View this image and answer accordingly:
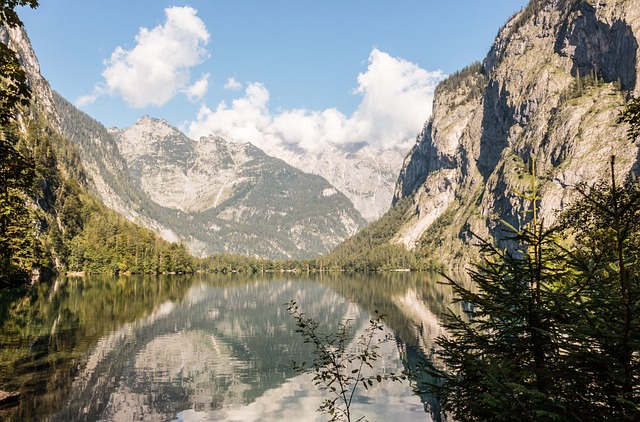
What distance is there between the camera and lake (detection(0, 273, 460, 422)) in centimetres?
3266

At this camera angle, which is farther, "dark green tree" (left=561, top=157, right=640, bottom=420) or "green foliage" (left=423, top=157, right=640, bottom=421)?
"green foliage" (left=423, top=157, right=640, bottom=421)

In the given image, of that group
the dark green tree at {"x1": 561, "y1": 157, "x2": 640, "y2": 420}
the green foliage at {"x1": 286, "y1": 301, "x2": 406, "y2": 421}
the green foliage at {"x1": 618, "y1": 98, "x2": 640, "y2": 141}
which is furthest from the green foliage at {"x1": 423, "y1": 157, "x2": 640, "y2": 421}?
the green foliage at {"x1": 618, "y1": 98, "x2": 640, "y2": 141}

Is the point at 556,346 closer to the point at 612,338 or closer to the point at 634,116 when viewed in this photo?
the point at 612,338

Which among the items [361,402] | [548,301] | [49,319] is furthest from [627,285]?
[49,319]

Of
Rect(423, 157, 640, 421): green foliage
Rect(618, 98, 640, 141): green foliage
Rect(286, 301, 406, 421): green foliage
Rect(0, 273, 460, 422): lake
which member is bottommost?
Rect(0, 273, 460, 422): lake

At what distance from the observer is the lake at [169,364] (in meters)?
32.7

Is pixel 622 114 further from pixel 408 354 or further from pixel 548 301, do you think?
pixel 408 354

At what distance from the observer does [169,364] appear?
153 ft

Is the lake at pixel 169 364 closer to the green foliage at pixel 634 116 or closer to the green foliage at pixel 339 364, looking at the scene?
the green foliage at pixel 339 364

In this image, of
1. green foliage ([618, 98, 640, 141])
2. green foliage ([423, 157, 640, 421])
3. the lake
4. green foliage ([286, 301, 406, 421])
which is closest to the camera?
green foliage ([423, 157, 640, 421])

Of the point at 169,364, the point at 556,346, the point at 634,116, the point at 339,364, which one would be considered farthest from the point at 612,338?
the point at 169,364

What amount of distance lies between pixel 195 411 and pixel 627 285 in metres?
31.2

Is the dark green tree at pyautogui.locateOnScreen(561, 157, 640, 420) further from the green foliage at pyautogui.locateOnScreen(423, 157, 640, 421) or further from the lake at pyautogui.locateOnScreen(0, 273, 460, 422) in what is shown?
the lake at pyautogui.locateOnScreen(0, 273, 460, 422)

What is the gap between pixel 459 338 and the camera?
1335 centimetres
